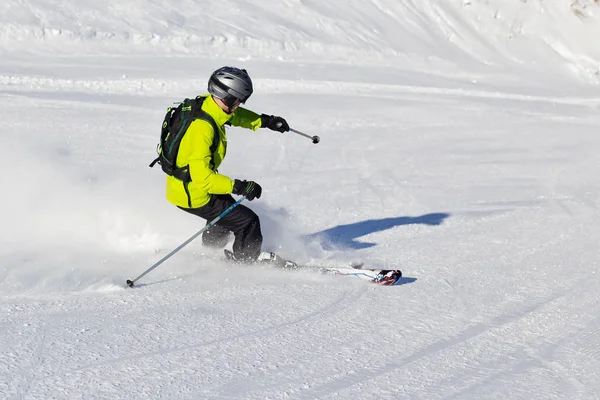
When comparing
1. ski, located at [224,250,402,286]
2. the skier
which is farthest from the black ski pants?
ski, located at [224,250,402,286]

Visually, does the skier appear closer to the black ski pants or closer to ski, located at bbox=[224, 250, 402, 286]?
the black ski pants

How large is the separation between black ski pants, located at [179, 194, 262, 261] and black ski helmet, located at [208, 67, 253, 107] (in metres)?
0.94

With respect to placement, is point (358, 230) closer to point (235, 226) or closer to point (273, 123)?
point (273, 123)

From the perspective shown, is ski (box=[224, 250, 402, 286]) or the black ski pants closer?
the black ski pants

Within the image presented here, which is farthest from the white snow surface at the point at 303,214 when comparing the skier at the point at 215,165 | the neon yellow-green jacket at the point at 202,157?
the neon yellow-green jacket at the point at 202,157

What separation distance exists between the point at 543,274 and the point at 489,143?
563 centimetres

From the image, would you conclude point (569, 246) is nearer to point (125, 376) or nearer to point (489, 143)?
point (489, 143)

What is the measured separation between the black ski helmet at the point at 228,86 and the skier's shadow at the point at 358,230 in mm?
2306

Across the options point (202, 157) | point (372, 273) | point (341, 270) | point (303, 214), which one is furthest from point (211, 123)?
point (303, 214)

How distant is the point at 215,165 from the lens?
6.38 metres

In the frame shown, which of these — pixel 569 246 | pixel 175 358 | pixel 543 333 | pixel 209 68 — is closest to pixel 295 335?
pixel 175 358

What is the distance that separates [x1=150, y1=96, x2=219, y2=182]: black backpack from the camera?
6133 millimetres

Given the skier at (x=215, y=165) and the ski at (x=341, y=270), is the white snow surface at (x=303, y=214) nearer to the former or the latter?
the ski at (x=341, y=270)

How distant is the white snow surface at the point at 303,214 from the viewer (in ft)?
16.6
